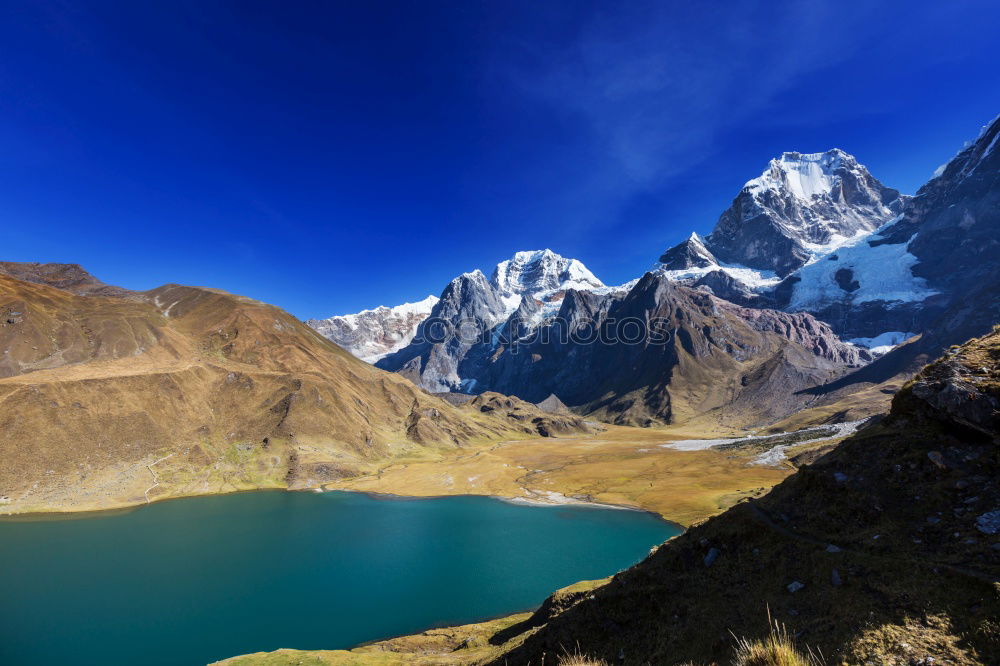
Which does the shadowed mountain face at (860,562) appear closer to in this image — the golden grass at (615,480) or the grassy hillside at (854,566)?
the grassy hillside at (854,566)

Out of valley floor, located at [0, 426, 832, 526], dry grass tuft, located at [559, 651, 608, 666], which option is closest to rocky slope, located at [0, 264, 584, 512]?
valley floor, located at [0, 426, 832, 526]

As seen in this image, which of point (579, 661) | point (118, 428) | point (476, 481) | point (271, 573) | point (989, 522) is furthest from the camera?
point (476, 481)

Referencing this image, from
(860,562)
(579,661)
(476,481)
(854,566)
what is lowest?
(476,481)

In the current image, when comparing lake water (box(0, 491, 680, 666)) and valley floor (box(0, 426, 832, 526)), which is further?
valley floor (box(0, 426, 832, 526))

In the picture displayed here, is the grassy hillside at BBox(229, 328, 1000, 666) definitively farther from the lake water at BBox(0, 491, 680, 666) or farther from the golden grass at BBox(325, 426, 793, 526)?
the golden grass at BBox(325, 426, 793, 526)

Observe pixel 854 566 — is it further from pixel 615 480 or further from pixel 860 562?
pixel 615 480

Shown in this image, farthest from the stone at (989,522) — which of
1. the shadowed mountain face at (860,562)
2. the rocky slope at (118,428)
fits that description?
the rocky slope at (118,428)

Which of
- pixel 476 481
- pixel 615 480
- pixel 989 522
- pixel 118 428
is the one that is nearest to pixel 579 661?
pixel 989 522
